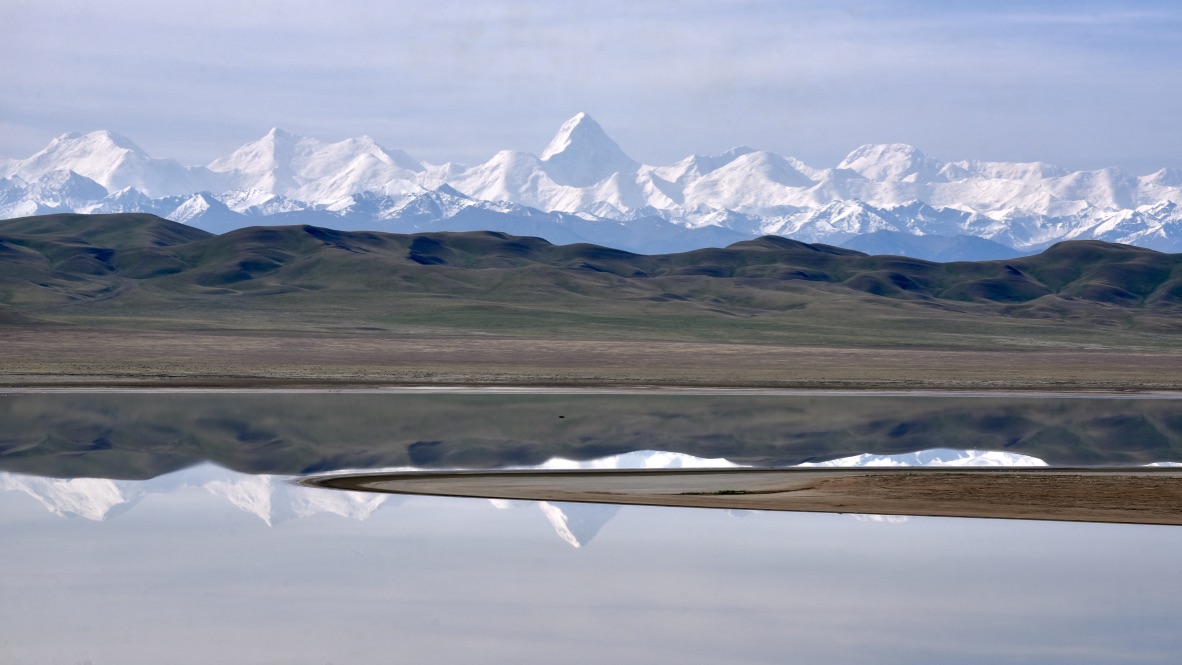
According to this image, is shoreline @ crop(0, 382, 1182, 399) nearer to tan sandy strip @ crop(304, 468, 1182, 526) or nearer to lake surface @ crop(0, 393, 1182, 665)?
lake surface @ crop(0, 393, 1182, 665)

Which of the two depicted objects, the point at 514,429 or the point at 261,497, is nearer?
the point at 261,497

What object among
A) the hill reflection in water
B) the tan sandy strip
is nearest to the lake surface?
the hill reflection in water

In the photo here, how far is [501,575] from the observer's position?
2295 cm

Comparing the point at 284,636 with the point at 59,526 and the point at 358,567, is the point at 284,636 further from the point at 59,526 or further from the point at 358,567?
the point at 59,526

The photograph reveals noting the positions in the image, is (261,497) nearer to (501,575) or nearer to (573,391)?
(501,575)

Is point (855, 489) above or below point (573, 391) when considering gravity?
above

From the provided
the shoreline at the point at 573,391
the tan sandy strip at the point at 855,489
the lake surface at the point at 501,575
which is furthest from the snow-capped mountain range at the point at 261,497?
the shoreline at the point at 573,391

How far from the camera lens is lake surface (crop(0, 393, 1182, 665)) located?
18.2 meters

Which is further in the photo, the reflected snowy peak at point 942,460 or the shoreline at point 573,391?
the shoreline at point 573,391

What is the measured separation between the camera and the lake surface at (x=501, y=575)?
1825cm

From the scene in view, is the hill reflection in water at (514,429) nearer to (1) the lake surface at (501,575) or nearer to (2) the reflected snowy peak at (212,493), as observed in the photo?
(1) the lake surface at (501,575)

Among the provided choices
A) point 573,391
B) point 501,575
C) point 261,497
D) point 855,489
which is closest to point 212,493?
point 261,497

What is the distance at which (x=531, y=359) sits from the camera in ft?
353

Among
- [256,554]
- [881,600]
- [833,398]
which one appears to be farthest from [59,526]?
[833,398]
